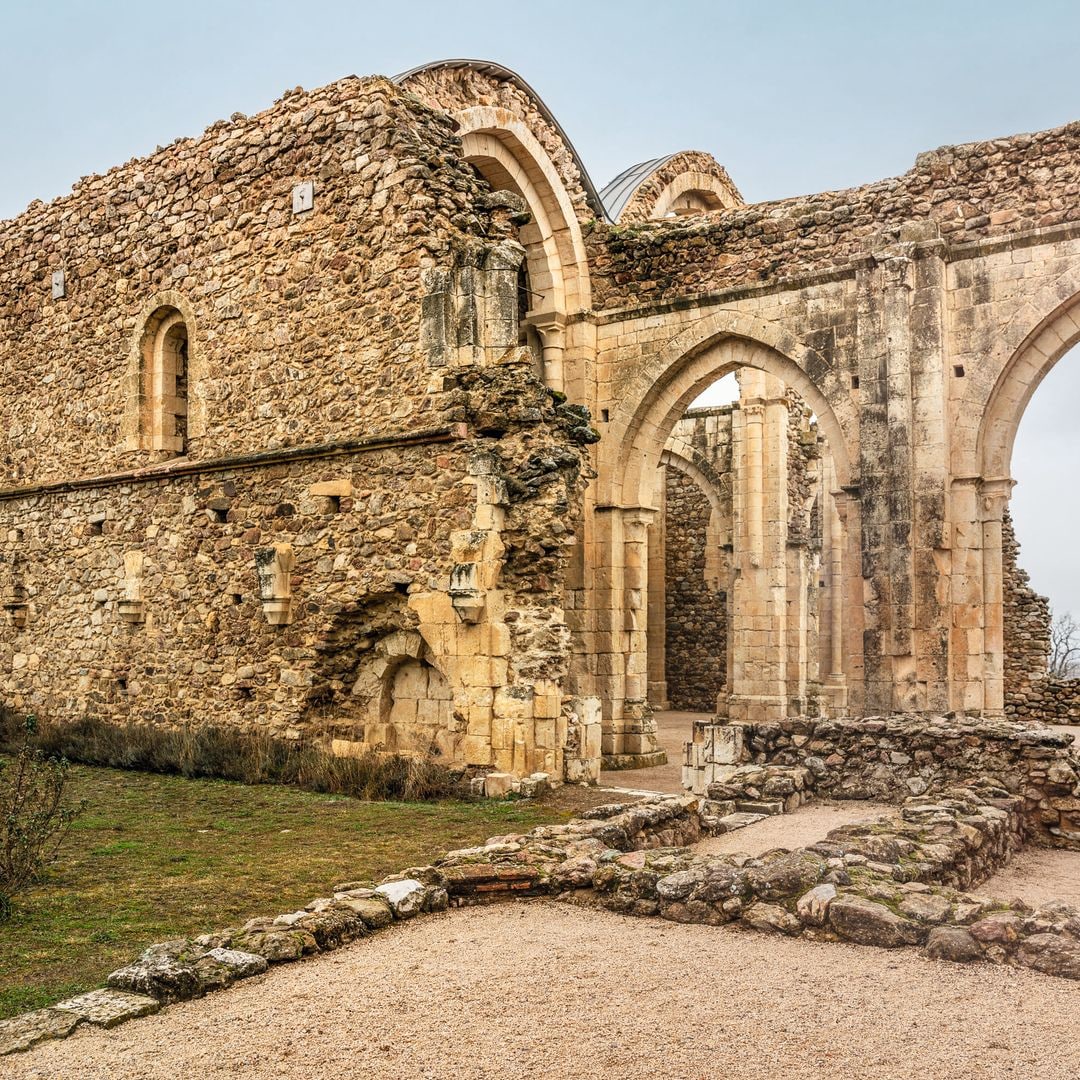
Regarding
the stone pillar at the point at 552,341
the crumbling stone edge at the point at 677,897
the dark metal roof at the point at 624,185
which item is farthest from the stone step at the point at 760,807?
the dark metal roof at the point at 624,185

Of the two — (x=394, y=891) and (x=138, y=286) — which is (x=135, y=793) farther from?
(x=138, y=286)

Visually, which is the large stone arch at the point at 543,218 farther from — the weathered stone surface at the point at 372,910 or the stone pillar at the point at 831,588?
the weathered stone surface at the point at 372,910

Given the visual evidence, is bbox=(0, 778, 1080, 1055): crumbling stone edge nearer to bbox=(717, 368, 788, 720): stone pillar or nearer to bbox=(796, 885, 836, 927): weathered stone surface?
bbox=(796, 885, 836, 927): weathered stone surface

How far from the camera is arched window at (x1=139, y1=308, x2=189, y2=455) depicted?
11695 millimetres

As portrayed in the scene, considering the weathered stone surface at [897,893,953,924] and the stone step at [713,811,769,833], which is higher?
the weathered stone surface at [897,893,953,924]

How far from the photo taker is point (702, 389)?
13734 millimetres

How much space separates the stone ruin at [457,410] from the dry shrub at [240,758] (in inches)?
10.0

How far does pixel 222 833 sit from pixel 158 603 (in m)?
4.58

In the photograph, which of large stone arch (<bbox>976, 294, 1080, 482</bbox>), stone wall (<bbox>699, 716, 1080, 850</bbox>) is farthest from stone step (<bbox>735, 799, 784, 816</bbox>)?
large stone arch (<bbox>976, 294, 1080, 482</bbox>)

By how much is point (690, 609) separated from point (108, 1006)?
18.0 metres

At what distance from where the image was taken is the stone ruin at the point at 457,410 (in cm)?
918

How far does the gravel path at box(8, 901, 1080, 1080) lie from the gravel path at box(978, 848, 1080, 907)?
75.7 inches

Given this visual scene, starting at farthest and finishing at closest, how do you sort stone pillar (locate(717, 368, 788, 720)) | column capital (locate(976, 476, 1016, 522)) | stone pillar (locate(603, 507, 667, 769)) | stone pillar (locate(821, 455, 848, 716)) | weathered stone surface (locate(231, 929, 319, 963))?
stone pillar (locate(821, 455, 848, 716)), stone pillar (locate(717, 368, 788, 720)), stone pillar (locate(603, 507, 667, 769)), column capital (locate(976, 476, 1016, 522)), weathered stone surface (locate(231, 929, 319, 963))

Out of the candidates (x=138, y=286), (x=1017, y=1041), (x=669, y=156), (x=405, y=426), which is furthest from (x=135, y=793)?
(x=669, y=156)
